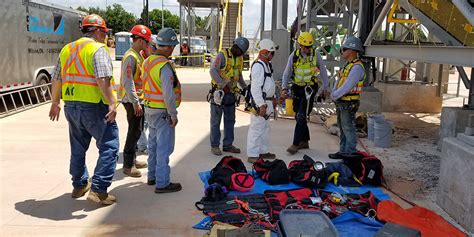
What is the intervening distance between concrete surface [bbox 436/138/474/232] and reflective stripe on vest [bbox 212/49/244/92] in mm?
3230

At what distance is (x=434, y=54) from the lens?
5004 millimetres

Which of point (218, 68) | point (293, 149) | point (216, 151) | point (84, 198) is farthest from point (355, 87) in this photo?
point (84, 198)

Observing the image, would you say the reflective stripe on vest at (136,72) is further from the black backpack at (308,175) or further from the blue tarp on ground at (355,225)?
the blue tarp on ground at (355,225)

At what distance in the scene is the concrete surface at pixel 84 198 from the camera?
421cm

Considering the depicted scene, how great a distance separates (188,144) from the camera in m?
7.63

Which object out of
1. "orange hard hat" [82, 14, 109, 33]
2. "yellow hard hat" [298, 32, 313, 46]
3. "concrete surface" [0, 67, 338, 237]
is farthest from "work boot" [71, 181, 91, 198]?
"yellow hard hat" [298, 32, 313, 46]

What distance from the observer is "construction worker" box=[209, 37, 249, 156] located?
21.4 ft

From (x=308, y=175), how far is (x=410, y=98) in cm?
738

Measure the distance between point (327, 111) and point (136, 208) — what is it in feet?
23.0

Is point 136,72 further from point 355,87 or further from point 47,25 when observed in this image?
point 47,25

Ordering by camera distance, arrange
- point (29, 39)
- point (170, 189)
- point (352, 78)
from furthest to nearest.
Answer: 1. point (29, 39)
2. point (352, 78)
3. point (170, 189)

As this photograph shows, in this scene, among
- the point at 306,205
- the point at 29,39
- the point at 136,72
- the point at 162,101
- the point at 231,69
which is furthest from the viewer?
the point at 29,39

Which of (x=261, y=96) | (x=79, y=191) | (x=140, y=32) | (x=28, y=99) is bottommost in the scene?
(x=79, y=191)

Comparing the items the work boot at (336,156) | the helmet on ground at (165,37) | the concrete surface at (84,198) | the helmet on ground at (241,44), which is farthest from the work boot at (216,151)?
the helmet on ground at (165,37)
